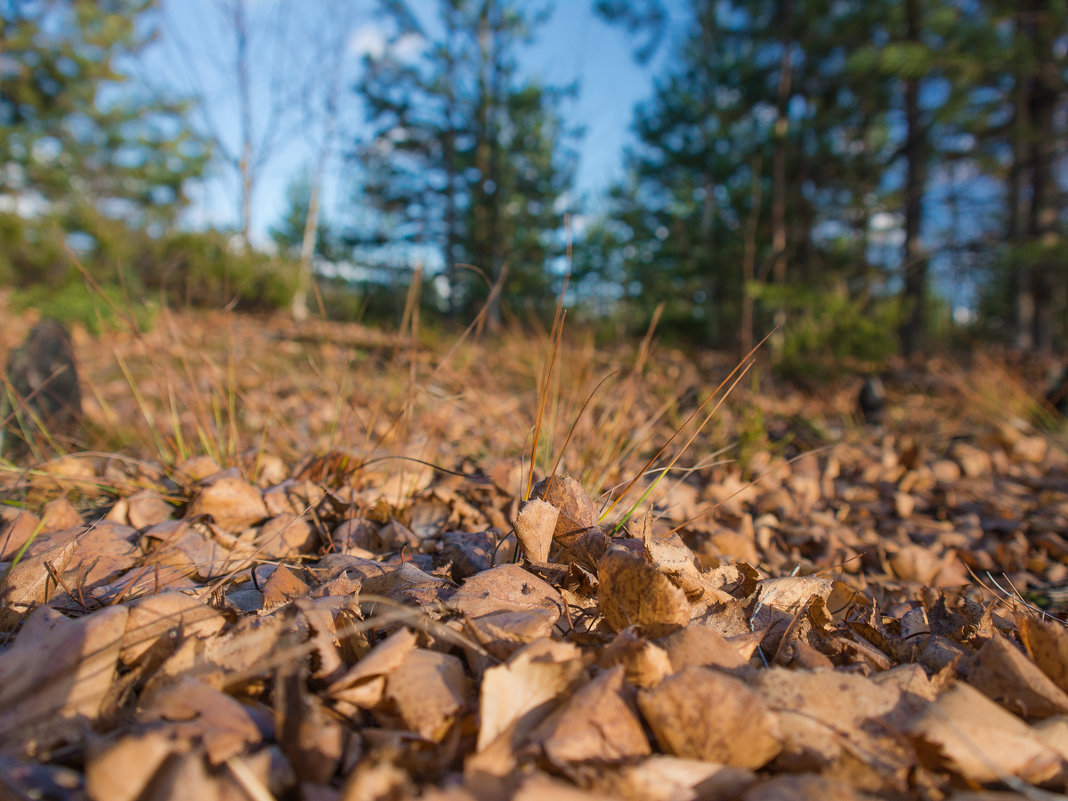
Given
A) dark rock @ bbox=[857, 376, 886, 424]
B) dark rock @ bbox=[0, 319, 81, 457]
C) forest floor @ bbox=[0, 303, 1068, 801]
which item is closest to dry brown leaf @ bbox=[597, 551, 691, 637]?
forest floor @ bbox=[0, 303, 1068, 801]

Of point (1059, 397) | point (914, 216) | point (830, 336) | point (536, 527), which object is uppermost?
point (914, 216)

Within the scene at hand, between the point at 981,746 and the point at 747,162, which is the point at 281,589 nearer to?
A: the point at 981,746

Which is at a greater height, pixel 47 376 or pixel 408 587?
pixel 47 376

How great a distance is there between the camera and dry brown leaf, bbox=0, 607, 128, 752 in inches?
20.7

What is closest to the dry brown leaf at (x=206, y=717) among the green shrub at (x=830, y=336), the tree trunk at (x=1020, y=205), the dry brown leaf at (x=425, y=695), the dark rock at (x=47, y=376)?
the dry brown leaf at (x=425, y=695)

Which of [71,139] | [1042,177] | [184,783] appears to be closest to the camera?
[184,783]

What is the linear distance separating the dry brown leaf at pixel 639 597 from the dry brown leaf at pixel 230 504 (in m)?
0.76

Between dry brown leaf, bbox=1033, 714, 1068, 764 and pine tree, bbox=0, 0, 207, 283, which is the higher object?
pine tree, bbox=0, 0, 207, 283

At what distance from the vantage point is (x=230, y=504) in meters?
1.12

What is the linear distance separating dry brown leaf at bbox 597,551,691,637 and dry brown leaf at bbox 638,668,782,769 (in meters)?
0.13

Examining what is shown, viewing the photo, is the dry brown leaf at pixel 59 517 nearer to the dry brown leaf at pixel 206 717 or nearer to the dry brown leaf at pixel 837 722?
the dry brown leaf at pixel 206 717

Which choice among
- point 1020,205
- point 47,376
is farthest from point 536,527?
point 1020,205

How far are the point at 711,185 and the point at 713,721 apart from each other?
844cm

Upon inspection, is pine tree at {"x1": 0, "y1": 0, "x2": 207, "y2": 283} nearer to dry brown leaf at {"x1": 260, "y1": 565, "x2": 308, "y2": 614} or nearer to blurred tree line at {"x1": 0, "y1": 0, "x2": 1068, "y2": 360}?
blurred tree line at {"x1": 0, "y1": 0, "x2": 1068, "y2": 360}
